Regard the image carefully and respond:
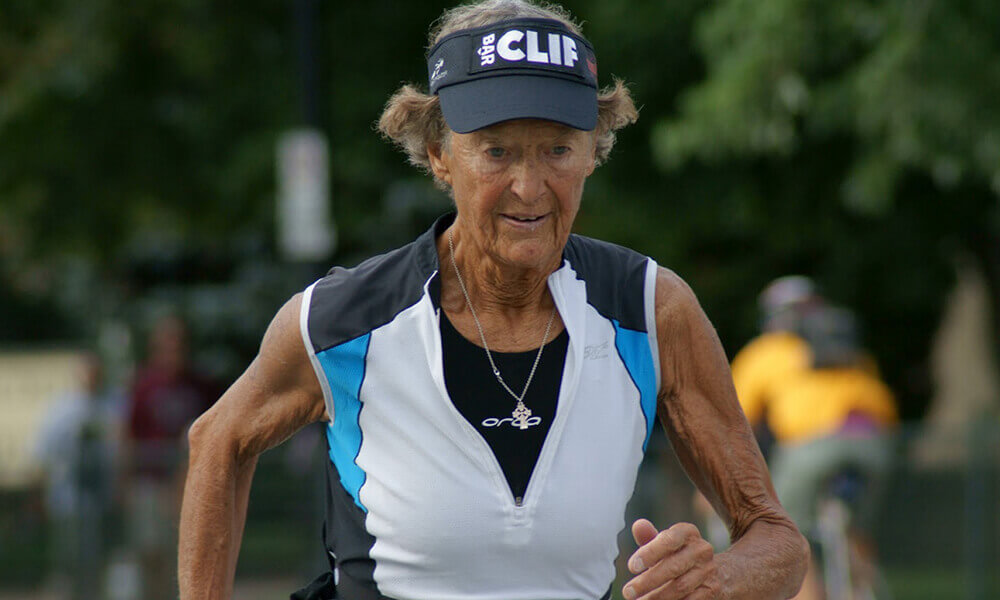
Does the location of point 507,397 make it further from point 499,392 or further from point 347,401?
point 347,401

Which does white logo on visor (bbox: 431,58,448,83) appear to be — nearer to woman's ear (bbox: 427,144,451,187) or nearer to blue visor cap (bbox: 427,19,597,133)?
blue visor cap (bbox: 427,19,597,133)

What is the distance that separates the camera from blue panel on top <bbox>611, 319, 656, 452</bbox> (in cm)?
296

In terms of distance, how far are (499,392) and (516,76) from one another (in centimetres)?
61

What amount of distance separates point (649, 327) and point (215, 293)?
17388 mm

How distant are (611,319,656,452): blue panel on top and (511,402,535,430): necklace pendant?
229 mm

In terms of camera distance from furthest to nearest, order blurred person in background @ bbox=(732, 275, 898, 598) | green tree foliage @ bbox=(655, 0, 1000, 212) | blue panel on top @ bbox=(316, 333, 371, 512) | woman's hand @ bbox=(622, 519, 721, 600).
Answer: blurred person in background @ bbox=(732, 275, 898, 598)
green tree foliage @ bbox=(655, 0, 1000, 212)
blue panel on top @ bbox=(316, 333, 371, 512)
woman's hand @ bbox=(622, 519, 721, 600)

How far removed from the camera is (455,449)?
288cm

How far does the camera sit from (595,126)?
9.56 ft

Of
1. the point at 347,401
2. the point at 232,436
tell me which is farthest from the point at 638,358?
the point at 232,436

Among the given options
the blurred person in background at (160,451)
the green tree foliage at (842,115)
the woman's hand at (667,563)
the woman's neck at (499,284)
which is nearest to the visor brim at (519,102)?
the woman's neck at (499,284)

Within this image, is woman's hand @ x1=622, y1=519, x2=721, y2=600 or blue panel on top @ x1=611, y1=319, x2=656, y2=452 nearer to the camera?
woman's hand @ x1=622, y1=519, x2=721, y2=600

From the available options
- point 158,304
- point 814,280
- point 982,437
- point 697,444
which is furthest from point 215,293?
point 697,444

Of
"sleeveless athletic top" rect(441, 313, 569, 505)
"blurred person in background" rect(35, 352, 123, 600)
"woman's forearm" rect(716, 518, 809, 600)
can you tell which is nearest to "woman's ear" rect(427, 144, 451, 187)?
"sleeveless athletic top" rect(441, 313, 569, 505)

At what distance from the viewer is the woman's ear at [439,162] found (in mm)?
3023
